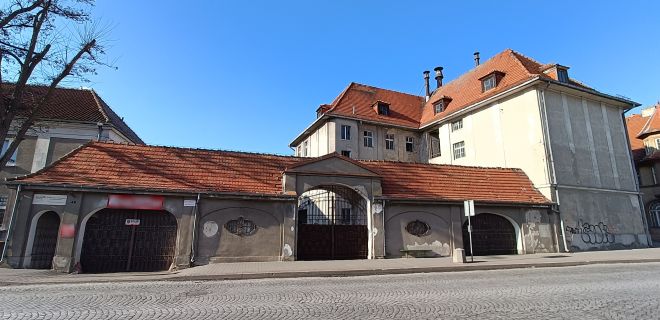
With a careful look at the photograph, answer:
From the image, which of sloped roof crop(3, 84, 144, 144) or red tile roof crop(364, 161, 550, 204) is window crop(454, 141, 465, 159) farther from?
sloped roof crop(3, 84, 144, 144)

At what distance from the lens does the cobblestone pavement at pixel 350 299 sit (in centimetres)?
628

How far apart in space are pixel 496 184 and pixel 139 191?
18.8 m

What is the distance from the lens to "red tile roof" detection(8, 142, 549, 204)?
592 inches

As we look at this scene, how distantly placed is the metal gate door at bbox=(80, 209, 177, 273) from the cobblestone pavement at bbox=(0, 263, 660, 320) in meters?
4.39

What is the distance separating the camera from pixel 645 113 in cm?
3959

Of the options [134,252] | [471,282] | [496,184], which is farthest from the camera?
[496,184]

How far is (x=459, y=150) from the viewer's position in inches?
1202

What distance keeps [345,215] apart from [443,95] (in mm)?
20840

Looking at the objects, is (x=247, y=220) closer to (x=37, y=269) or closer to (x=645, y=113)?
(x=37, y=269)

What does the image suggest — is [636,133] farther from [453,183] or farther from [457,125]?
[453,183]

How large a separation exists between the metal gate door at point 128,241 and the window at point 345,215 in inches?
322

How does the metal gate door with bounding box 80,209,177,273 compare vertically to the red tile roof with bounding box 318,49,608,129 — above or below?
below

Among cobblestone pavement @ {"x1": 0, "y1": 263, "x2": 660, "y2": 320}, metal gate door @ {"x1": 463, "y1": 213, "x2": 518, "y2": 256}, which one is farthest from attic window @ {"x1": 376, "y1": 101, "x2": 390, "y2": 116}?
cobblestone pavement @ {"x1": 0, "y1": 263, "x2": 660, "y2": 320}

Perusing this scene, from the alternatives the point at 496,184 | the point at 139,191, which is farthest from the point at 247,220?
the point at 496,184
